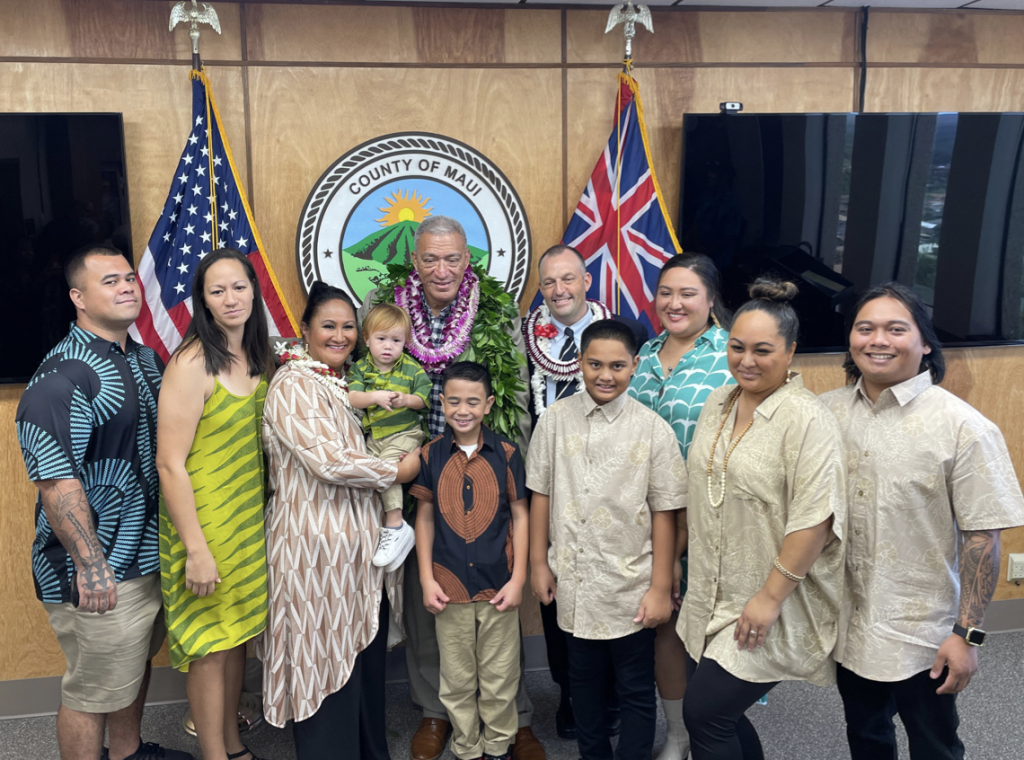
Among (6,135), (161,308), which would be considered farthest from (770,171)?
(6,135)

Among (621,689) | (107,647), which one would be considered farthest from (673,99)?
(107,647)

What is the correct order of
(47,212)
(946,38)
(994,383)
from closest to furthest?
(47,212) < (946,38) < (994,383)

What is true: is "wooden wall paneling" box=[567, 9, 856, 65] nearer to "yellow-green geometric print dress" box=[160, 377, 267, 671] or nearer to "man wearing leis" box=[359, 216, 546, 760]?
"man wearing leis" box=[359, 216, 546, 760]

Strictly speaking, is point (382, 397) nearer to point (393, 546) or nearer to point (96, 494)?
point (393, 546)

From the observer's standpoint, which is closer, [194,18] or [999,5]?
[194,18]

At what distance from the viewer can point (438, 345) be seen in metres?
2.81

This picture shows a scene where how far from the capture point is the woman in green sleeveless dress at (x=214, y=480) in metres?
2.30

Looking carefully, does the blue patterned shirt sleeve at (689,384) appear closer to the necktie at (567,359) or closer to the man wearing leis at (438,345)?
the necktie at (567,359)

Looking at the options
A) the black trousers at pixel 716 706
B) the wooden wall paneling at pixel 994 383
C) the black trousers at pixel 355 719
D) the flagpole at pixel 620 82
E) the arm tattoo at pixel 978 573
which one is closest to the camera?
the arm tattoo at pixel 978 573

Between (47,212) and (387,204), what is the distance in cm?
137

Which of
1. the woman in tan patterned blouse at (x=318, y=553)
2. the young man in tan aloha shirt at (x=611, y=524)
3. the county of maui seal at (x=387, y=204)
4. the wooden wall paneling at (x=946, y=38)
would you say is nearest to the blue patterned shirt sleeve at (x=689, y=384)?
the young man in tan aloha shirt at (x=611, y=524)

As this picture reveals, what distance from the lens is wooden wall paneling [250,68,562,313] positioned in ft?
10.7

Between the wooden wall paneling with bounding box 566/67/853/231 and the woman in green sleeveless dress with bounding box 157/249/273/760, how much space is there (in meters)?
1.74

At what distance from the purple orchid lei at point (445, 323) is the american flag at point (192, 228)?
2.22 ft
